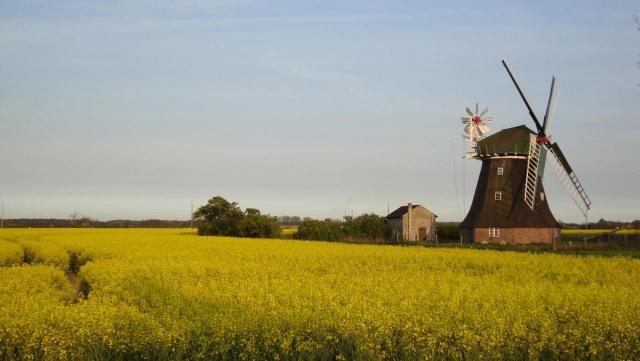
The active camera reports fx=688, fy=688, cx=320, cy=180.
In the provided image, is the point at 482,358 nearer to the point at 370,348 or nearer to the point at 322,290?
the point at 370,348

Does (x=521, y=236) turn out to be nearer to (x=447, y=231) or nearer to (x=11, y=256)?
(x=447, y=231)

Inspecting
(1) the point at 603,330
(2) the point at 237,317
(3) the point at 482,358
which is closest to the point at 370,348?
(3) the point at 482,358

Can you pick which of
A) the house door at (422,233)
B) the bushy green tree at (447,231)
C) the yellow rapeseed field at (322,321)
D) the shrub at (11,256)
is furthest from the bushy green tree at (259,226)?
the yellow rapeseed field at (322,321)

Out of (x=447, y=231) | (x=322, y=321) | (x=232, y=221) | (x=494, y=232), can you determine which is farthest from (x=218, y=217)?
(x=322, y=321)

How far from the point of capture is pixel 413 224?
65625mm

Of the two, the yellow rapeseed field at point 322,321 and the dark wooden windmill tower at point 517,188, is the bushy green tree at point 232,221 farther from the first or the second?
the yellow rapeseed field at point 322,321

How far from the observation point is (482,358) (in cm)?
1065

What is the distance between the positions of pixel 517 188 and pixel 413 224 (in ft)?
54.0

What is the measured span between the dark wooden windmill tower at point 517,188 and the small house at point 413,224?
43.3ft

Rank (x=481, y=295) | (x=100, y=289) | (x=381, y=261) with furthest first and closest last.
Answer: (x=381, y=261), (x=100, y=289), (x=481, y=295)

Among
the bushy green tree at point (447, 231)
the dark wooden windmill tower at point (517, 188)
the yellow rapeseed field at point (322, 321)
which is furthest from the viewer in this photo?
the bushy green tree at point (447, 231)

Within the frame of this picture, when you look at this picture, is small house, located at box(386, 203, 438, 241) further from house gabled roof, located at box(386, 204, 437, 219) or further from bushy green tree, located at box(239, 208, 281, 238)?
bushy green tree, located at box(239, 208, 281, 238)

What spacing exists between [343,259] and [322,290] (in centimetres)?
1353

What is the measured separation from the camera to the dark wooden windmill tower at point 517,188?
5006 cm
